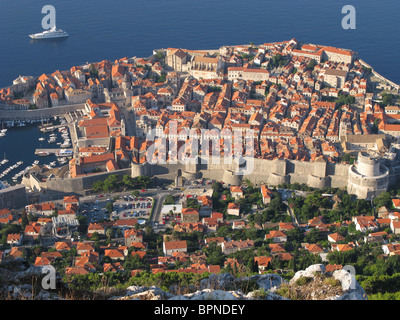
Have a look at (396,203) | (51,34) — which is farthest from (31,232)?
(51,34)

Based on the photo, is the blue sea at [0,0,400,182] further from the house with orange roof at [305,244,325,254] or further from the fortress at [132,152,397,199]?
the house with orange roof at [305,244,325,254]

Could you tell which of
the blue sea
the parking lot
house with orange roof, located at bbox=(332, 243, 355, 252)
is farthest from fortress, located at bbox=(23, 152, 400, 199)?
the blue sea

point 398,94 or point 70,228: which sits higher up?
point 398,94

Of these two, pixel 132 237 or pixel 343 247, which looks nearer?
pixel 343 247

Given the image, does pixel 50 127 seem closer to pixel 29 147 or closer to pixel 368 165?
pixel 29 147

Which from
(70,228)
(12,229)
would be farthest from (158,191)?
(12,229)

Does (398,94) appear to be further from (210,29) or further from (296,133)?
(210,29)

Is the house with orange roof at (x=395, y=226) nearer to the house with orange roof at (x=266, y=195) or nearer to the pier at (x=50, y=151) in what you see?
the house with orange roof at (x=266, y=195)
